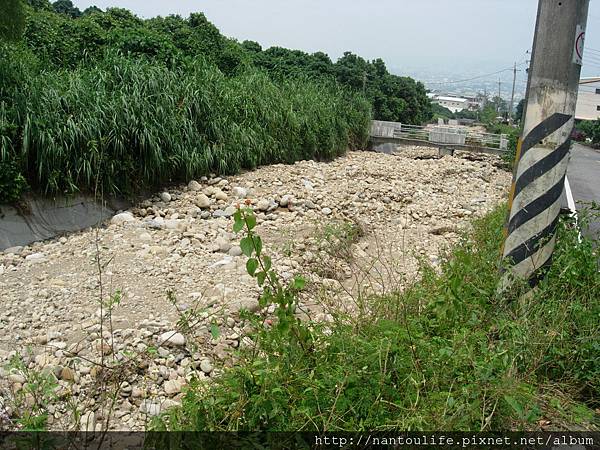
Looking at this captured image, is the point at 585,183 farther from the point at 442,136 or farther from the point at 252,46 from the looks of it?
the point at 252,46

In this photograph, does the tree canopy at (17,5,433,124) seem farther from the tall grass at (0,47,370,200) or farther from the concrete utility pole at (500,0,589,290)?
the concrete utility pole at (500,0,589,290)

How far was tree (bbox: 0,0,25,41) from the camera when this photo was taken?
660 cm

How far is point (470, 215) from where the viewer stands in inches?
305

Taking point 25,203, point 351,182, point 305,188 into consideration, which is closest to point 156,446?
point 25,203

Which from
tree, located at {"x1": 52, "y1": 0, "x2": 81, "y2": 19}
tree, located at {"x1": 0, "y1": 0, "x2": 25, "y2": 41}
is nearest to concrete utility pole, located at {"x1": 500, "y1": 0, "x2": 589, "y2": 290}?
tree, located at {"x1": 0, "y1": 0, "x2": 25, "y2": 41}

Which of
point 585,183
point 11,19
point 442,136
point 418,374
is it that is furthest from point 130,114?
point 442,136

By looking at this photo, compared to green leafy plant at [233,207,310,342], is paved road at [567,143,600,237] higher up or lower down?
lower down

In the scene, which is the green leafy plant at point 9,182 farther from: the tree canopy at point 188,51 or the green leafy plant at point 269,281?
the green leafy plant at point 269,281

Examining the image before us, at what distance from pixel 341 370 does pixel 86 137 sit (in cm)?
513

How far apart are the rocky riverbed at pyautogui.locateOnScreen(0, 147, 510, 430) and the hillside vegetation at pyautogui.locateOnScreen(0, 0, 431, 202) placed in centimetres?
51

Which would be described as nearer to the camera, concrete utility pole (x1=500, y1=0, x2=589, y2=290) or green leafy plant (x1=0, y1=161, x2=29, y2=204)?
concrete utility pole (x1=500, y1=0, x2=589, y2=290)

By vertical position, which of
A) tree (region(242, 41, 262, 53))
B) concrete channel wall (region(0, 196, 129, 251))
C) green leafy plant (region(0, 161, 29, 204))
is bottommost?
concrete channel wall (region(0, 196, 129, 251))

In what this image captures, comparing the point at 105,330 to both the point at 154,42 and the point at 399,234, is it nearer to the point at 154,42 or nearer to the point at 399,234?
the point at 399,234

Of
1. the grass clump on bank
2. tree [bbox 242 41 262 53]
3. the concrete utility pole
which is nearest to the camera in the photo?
the grass clump on bank
